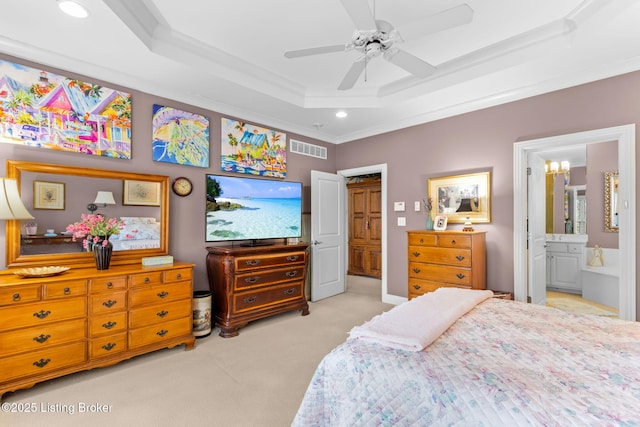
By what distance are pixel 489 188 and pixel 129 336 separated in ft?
13.3

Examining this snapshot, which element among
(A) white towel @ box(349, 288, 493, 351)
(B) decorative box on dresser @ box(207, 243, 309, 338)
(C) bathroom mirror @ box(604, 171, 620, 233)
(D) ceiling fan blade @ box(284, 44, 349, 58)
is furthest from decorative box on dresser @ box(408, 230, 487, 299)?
(C) bathroom mirror @ box(604, 171, 620, 233)

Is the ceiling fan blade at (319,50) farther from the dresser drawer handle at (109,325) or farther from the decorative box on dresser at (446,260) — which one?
the dresser drawer handle at (109,325)

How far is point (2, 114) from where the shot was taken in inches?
97.2

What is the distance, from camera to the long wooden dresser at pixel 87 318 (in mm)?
2111

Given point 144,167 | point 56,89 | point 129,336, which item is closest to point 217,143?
point 144,167

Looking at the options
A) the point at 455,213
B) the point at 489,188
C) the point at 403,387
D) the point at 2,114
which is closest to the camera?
the point at 403,387

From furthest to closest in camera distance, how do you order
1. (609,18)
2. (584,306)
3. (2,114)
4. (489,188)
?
(584,306)
(489,188)
(2,114)
(609,18)

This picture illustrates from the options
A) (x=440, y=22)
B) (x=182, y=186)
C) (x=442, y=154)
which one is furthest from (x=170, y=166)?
(x=442, y=154)

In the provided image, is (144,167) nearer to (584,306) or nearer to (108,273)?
(108,273)

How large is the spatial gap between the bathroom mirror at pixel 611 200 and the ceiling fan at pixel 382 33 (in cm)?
438

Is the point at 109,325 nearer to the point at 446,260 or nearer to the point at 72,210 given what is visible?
the point at 72,210

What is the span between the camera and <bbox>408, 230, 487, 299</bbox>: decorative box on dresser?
332 cm

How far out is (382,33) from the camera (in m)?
2.00

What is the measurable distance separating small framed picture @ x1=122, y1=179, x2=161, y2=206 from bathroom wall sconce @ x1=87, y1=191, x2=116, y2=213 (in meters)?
0.11
